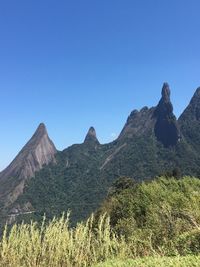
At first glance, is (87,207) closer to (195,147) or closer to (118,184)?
(195,147)

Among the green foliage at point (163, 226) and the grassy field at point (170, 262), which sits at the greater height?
the green foliage at point (163, 226)

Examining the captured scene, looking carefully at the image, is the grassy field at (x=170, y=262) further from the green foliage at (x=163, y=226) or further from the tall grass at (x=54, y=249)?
the tall grass at (x=54, y=249)

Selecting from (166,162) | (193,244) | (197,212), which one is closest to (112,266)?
(193,244)

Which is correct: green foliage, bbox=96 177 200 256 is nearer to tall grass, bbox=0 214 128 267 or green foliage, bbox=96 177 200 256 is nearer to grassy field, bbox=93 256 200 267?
tall grass, bbox=0 214 128 267

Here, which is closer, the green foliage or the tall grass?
the green foliage

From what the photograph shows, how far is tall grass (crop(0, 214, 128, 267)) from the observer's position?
9062 mm

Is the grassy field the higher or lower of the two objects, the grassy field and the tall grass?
the lower

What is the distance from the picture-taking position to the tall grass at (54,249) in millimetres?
9062

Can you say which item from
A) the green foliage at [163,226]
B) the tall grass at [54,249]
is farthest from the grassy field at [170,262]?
the tall grass at [54,249]

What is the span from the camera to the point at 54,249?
30.5 feet

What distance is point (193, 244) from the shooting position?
769 centimetres

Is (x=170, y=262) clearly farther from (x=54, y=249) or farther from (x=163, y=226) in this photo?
(x=54, y=249)

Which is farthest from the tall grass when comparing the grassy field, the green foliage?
the grassy field

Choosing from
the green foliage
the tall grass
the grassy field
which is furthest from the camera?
the tall grass
